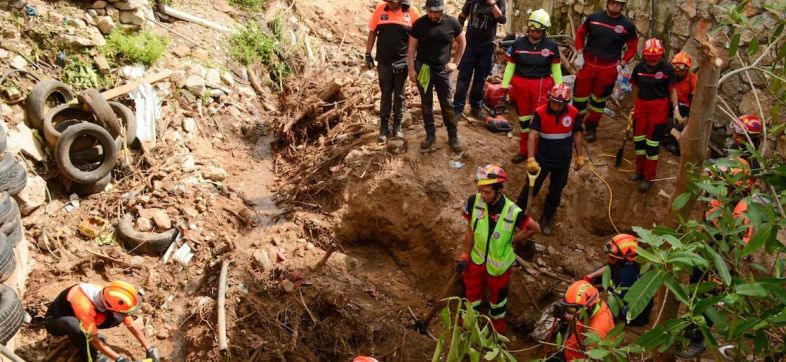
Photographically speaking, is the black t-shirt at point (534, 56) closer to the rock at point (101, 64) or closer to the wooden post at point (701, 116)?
the wooden post at point (701, 116)

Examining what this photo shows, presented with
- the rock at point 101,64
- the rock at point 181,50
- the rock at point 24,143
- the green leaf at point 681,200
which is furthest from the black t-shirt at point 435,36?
the rock at point 24,143

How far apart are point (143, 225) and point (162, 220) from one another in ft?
0.77

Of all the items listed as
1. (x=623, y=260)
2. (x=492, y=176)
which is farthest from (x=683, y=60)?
(x=492, y=176)

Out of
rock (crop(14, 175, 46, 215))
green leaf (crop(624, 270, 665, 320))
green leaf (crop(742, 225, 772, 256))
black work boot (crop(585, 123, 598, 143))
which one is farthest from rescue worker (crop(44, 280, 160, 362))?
black work boot (crop(585, 123, 598, 143))

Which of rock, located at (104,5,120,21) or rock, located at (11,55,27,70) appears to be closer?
rock, located at (11,55,27,70)

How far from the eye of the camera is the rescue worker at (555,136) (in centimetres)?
643

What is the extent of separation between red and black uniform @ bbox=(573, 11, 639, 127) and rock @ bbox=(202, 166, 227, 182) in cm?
453

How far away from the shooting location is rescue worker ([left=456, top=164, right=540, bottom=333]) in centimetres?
566

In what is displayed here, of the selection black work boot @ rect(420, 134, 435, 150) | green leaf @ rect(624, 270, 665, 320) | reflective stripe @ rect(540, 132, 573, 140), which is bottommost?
black work boot @ rect(420, 134, 435, 150)

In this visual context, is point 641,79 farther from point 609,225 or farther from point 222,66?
point 222,66

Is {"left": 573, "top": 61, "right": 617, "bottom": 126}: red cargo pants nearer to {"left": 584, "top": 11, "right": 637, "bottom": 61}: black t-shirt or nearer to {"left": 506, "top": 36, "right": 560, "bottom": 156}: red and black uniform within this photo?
{"left": 584, "top": 11, "right": 637, "bottom": 61}: black t-shirt

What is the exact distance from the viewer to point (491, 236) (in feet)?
18.9

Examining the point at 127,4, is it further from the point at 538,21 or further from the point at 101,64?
the point at 538,21

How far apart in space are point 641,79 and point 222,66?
A: 606 centimetres
